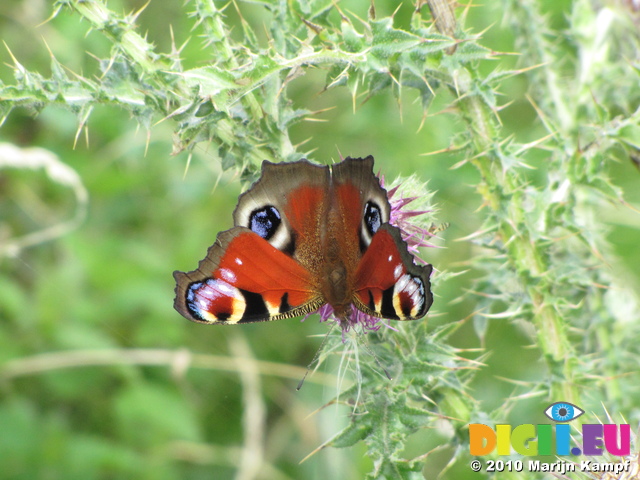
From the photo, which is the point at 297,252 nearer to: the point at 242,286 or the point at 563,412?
the point at 242,286

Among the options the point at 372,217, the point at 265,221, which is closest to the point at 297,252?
the point at 265,221

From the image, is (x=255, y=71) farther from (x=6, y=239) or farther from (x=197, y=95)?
(x=6, y=239)

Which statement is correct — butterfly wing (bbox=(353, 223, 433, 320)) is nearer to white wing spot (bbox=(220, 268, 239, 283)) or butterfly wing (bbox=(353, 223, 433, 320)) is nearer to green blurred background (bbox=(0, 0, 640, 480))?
white wing spot (bbox=(220, 268, 239, 283))

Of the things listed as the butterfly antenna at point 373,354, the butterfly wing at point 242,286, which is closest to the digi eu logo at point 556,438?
the butterfly antenna at point 373,354

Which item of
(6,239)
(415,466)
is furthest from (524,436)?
(6,239)

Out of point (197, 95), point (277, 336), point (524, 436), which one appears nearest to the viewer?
point (197, 95)

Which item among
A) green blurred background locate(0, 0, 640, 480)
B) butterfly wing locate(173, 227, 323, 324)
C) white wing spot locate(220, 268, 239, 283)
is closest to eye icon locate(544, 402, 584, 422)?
butterfly wing locate(173, 227, 323, 324)

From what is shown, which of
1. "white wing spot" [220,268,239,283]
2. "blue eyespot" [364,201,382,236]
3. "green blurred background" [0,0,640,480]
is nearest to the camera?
"blue eyespot" [364,201,382,236]
